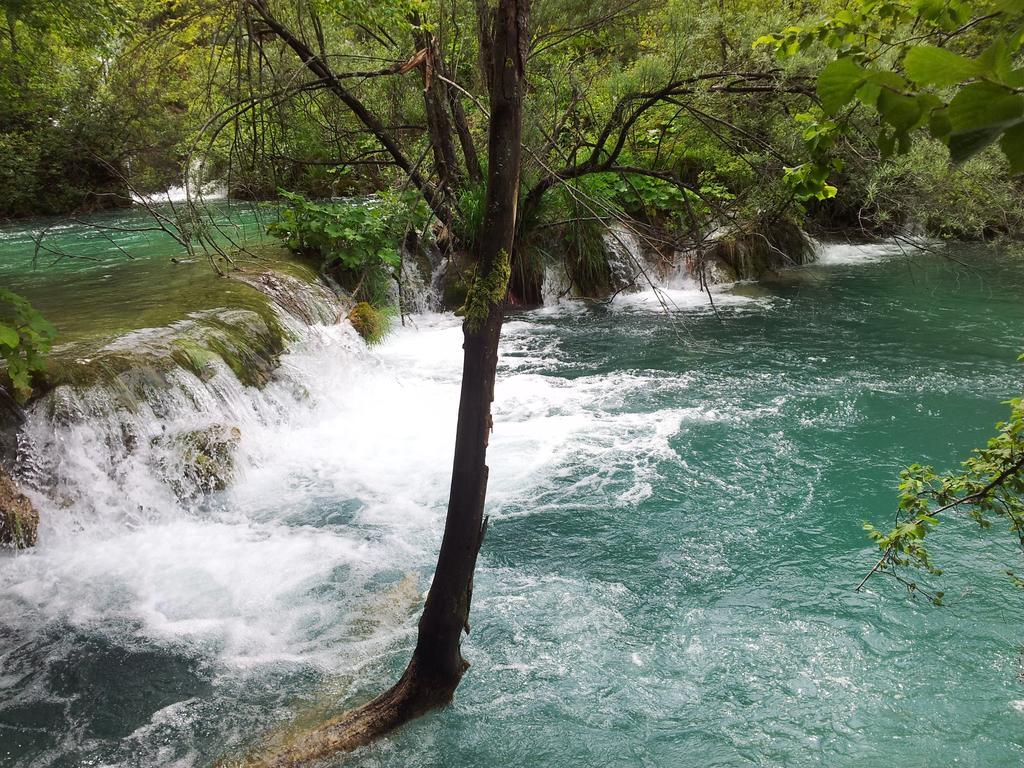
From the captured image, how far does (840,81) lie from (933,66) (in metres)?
0.17

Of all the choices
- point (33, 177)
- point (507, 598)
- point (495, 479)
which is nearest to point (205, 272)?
point (495, 479)

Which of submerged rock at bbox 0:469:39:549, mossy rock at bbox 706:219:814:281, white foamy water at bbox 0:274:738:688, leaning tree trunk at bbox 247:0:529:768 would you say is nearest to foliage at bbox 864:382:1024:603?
leaning tree trunk at bbox 247:0:529:768

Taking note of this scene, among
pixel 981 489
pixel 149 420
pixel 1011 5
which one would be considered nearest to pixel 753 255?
pixel 149 420

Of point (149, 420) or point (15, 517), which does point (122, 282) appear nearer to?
point (149, 420)

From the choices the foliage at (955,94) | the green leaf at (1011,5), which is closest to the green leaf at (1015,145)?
the foliage at (955,94)

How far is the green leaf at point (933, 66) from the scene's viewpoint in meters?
0.63

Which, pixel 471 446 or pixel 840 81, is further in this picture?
pixel 471 446

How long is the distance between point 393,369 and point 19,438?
4.32 meters

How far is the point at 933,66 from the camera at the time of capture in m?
0.65

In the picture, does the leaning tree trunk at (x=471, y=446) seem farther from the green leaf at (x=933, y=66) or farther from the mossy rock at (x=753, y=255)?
the mossy rock at (x=753, y=255)

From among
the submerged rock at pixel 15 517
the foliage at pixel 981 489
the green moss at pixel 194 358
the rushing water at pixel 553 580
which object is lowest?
the rushing water at pixel 553 580

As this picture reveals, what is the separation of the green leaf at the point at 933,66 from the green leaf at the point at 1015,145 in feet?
0.20

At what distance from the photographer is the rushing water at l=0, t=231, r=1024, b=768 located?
359 cm

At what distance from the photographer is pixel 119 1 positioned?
9.33 meters
